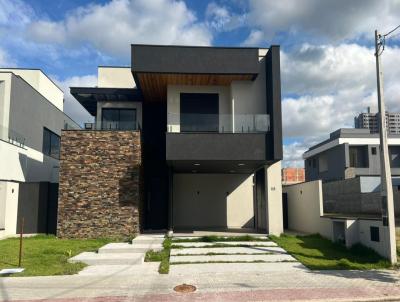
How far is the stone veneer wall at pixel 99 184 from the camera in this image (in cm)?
1689

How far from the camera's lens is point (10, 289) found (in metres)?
9.13

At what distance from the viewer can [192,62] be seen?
1670 centimetres

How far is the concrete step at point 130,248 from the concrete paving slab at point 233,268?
256 centimetres


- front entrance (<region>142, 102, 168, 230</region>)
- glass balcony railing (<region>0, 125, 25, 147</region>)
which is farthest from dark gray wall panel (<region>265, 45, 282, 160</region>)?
glass balcony railing (<region>0, 125, 25, 147</region>)

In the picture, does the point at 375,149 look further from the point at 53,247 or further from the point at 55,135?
the point at 53,247

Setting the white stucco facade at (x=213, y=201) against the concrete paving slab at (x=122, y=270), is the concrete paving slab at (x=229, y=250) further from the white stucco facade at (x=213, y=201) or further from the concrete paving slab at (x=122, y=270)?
the white stucco facade at (x=213, y=201)

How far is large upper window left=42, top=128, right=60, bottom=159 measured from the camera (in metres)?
28.0

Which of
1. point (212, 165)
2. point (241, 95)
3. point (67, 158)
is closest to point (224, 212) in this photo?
point (212, 165)

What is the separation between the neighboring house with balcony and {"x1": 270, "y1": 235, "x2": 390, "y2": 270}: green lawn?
11221mm

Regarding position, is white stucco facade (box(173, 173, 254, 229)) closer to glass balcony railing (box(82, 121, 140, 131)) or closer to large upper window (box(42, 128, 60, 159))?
glass balcony railing (box(82, 121, 140, 131))

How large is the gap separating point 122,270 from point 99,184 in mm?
6673

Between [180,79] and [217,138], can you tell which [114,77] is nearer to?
[180,79]

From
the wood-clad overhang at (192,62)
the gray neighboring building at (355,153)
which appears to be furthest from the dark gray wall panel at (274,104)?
the gray neighboring building at (355,153)

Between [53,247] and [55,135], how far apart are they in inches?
707
